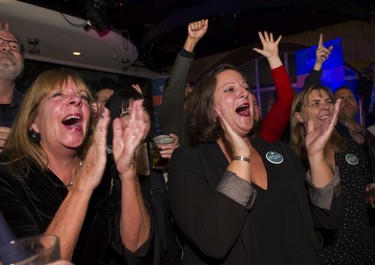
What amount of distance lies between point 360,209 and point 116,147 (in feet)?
5.24

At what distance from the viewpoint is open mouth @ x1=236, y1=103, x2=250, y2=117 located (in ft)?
4.97

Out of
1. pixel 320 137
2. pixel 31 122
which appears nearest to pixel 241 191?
pixel 320 137

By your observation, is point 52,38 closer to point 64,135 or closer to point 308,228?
point 64,135

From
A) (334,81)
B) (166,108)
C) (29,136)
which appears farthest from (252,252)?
(334,81)

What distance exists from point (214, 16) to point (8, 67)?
4152 mm

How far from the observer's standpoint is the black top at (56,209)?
1.09m

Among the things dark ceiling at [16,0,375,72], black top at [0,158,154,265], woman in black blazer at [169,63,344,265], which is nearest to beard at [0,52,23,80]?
black top at [0,158,154,265]

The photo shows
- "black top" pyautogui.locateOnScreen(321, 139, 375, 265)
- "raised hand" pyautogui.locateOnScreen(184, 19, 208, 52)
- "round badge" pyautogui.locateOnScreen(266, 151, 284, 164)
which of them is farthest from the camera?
"raised hand" pyautogui.locateOnScreen(184, 19, 208, 52)

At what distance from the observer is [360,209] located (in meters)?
1.96

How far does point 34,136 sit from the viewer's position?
1.41 metres

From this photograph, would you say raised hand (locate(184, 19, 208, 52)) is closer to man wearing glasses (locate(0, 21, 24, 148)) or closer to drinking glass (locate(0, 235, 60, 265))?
man wearing glasses (locate(0, 21, 24, 148))

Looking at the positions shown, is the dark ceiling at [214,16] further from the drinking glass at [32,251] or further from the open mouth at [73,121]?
the drinking glass at [32,251]

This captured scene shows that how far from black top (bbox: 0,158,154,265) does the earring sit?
0.13 m

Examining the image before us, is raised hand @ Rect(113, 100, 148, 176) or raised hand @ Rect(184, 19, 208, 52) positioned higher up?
raised hand @ Rect(184, 19, 208, 52)
